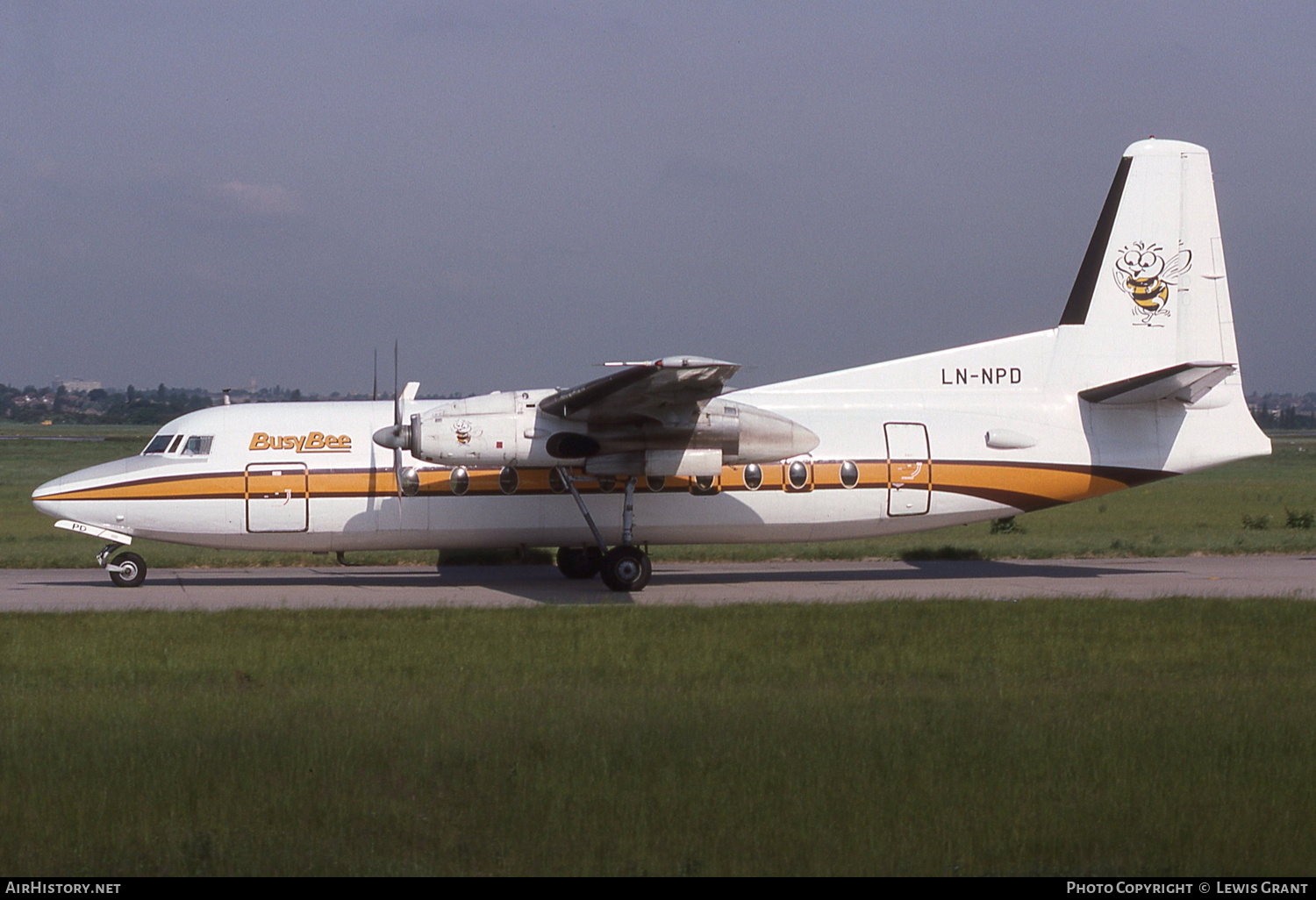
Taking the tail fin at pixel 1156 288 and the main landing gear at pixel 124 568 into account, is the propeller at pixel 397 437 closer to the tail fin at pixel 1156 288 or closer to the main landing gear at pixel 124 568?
the main landing gear at pixel 124 568

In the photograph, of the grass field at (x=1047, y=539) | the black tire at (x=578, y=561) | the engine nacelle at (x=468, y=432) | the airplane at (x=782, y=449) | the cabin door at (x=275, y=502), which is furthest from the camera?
the grass field at (x=1047, y=539)

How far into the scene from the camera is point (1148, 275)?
19.1 metres

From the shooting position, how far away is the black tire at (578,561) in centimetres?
1936

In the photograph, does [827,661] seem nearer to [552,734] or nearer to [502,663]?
[502,663]

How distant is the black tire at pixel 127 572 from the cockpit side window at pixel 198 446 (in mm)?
1812

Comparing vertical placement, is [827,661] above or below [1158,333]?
below

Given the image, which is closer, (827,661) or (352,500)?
(827,661)

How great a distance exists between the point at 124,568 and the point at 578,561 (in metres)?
6.86

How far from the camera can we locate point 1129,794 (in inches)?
274

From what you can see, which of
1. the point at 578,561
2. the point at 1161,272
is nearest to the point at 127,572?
the point at 578,561

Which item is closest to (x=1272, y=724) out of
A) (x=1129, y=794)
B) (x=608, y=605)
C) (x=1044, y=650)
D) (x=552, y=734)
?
(x=1129, y=794)

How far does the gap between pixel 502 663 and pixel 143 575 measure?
30.3ft

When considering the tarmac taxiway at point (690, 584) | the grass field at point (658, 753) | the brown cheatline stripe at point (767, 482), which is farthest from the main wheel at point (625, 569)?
the grass field at point (658, 753)

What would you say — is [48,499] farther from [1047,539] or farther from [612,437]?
[1047,539]
